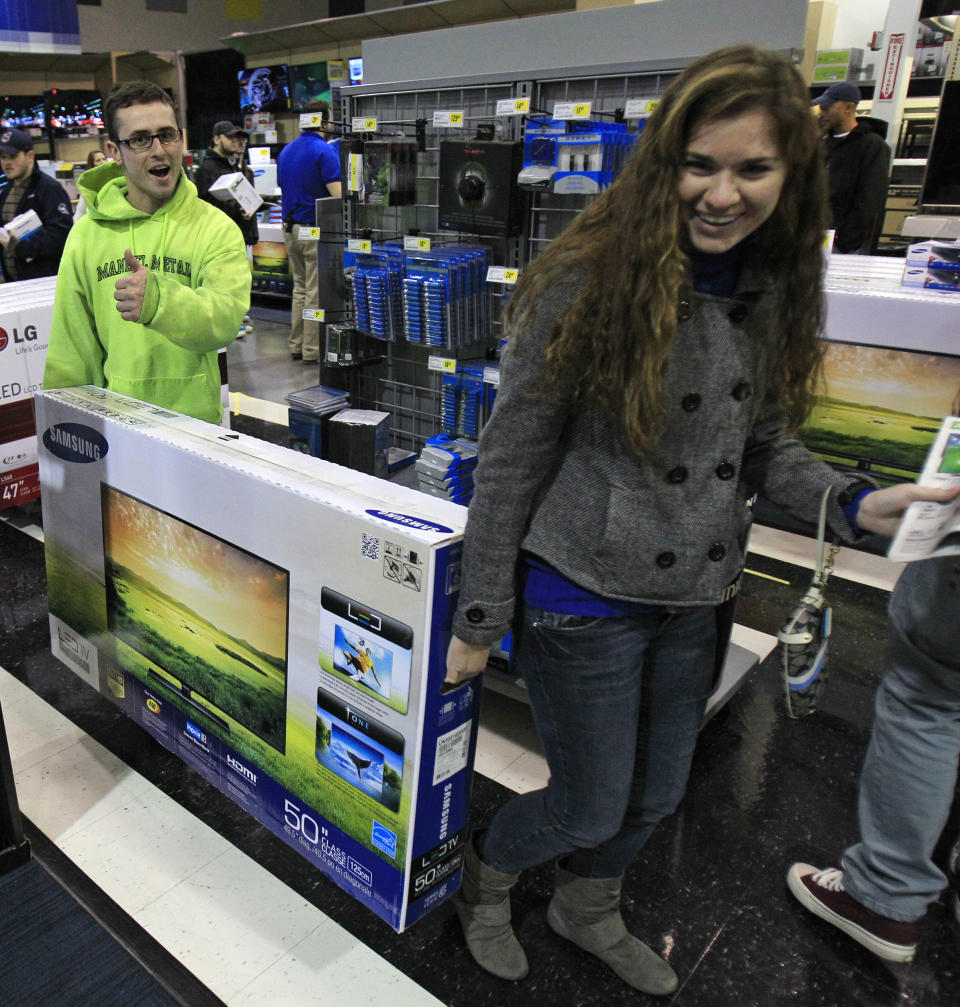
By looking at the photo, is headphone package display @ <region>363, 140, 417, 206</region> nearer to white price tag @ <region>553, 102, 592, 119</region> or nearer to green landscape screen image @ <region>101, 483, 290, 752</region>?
white price tag @ <region>553, 102, 592, 119</region>

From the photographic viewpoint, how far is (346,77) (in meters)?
9.64

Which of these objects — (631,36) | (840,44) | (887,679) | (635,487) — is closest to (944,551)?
(635,487)

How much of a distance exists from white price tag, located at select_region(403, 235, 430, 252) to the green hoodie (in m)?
0.74

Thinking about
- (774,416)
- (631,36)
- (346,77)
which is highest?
(346,77)

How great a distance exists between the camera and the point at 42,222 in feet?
15.1

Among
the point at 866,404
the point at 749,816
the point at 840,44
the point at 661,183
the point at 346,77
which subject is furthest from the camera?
the point at 346,77

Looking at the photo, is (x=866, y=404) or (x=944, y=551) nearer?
(x=944, y=551)

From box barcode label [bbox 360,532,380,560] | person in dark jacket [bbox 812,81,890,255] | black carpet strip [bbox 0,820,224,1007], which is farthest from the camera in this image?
person in dark jacket [bbox 812,81,890,255]

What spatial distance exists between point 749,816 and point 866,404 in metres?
2.03

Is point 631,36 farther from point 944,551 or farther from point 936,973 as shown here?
point 936,973

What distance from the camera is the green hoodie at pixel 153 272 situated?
6.72 ft

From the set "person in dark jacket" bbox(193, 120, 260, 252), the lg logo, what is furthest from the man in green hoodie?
"person in dark jacket" bbox(193, 120, 260, 252)

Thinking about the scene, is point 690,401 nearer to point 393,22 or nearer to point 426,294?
point 426,294

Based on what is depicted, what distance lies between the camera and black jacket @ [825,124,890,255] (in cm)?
470
